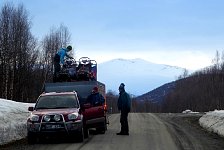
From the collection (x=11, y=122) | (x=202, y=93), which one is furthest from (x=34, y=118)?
(x=202, y=93)

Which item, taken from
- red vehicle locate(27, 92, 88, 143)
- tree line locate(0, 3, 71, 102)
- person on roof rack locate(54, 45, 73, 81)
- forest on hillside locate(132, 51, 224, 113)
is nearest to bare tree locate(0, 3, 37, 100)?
tree line locate(0, 3, 71, 102)

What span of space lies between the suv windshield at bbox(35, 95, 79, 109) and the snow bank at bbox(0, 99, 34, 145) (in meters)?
1.20

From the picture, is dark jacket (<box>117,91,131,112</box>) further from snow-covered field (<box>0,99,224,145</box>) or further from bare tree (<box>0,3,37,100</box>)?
bare tree (<box>0,3,37,100</box>)

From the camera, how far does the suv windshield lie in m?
15.8

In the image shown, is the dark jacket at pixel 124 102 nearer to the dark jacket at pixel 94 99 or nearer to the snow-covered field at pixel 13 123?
the dark jacket at pixel 94 99

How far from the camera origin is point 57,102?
16.0 metres

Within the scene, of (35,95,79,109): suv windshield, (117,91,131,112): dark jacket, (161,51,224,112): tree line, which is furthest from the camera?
(161,51,224,112): tree line

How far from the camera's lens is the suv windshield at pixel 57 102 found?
15766 millimetres

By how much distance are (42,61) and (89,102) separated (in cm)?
4993

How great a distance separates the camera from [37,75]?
61.3 metres

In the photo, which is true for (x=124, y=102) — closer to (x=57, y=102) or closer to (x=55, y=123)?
(x=57, y=102)

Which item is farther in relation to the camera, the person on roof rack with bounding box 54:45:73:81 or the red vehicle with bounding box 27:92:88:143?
the person on roof rack with bounding box 54:45:73:81

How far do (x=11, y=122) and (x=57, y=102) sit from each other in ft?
6.01

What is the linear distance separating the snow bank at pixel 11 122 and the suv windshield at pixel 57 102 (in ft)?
3.93
